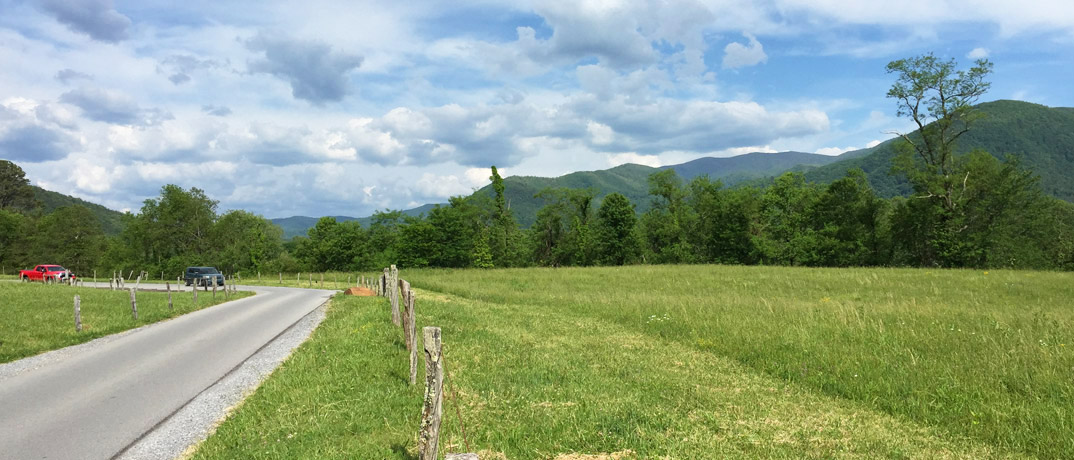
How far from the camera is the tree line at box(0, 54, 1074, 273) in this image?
152 feet

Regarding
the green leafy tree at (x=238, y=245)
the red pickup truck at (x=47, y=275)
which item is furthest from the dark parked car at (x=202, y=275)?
the green leafy tree at (x=238, y=245)

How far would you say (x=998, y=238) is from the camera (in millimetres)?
46844

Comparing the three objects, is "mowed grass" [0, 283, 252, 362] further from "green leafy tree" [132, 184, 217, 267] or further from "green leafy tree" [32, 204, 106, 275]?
"green leafy tree" [32, 204, 106, 275]

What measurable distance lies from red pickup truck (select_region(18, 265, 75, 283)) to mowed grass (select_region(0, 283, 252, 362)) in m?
25.3

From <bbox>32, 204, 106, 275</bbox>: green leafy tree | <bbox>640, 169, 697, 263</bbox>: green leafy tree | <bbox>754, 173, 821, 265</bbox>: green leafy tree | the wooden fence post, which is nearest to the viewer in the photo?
the wooden fence post

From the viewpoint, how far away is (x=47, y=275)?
49688 mm

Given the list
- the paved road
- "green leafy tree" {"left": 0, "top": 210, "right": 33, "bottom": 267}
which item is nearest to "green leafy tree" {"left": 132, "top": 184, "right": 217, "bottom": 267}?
"green leafy tree" {"left": 0, "top": 210, "right": 33, "bottom": 267}

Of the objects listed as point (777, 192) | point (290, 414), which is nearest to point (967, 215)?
point (777, 192)

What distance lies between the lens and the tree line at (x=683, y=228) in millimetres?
46188

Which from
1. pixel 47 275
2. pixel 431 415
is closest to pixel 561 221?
pixel 47 275

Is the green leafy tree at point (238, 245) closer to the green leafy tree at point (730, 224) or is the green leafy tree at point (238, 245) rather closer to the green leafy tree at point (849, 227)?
the green leafy tree at point (730, 224)

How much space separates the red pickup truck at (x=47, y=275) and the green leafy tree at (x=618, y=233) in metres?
58.8

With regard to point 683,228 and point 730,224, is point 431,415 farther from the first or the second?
point 683,228

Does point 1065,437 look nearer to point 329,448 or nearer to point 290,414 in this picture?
point 329,448
